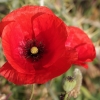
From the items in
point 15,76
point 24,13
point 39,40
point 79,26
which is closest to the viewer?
point 15,76

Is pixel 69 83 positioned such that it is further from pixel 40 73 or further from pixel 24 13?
pixel 24 13

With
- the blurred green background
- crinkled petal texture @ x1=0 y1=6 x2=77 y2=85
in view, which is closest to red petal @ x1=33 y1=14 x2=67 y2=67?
crinkled petal texture @ x1=0 y1=6 x2=77 y2=85

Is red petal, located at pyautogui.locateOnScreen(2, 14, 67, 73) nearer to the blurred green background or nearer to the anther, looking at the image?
the anther

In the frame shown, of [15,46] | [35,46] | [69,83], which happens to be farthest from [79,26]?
[69,83]

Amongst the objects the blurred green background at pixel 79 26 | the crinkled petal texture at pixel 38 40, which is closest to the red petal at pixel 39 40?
the crinkled petal texture at pixel 38 40

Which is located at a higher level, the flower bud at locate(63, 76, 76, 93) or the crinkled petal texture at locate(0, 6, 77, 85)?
the crinkled petal texture at locate(0, 6, 77, 85)

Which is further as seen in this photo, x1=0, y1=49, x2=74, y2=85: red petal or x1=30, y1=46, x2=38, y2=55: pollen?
x1=30, y1=46, x2=38, y2=55: pollen

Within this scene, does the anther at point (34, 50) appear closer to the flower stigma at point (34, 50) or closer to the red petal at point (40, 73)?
the flower stigma at point (34, 50)

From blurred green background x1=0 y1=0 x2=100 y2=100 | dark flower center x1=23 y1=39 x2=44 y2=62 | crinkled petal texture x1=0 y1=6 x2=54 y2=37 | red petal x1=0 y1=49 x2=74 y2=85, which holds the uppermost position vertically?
crinkled petal texture x1=0 y1=6 x2=54 y2=37
